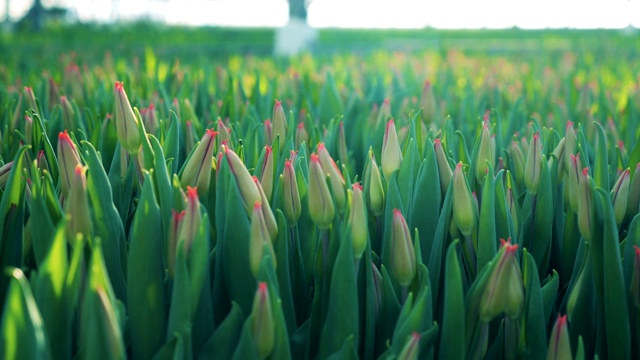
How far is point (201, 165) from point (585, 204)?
608 mm

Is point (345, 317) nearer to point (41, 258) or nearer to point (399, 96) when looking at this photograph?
point (41, 258)

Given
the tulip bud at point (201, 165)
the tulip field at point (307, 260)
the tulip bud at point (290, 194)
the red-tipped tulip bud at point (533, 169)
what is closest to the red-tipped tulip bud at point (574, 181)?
the tulip field at point (307, 260)

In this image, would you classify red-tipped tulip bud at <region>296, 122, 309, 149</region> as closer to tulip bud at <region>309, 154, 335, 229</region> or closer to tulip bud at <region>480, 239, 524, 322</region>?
tulip bud at <region>309, 154, 335, 229</region>

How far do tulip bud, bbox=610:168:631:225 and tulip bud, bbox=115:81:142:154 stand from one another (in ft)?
2.83

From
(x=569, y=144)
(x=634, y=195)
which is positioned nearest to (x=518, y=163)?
(x=569, y=144)

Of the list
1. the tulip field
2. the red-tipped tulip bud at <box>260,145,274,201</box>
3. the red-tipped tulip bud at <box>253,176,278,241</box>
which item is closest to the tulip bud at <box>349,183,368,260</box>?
the tulip field

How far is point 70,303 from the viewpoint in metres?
0.83

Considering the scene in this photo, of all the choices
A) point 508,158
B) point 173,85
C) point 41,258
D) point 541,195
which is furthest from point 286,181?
point 173,85

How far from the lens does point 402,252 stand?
0.95 metres

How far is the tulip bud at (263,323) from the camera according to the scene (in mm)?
789

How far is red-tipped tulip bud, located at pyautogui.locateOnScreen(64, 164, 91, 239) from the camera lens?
889 millimetres

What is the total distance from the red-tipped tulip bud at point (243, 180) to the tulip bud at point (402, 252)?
0.67 ft

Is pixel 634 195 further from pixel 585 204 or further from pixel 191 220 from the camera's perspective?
pixel 191 220

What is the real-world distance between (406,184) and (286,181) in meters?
0.25
